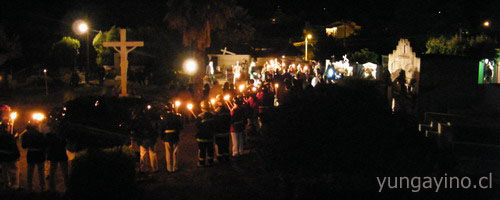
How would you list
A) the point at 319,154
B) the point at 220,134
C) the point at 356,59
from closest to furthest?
the point at 319,154, the point at 220,134, the point at 356,59

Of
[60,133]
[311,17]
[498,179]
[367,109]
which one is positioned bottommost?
[498,179]

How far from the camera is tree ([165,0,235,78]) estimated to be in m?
28.2

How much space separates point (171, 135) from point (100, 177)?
125 inches

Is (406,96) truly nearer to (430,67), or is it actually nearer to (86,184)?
(430,67)

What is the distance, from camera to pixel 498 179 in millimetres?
8914

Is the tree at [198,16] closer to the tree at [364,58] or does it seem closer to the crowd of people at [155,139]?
the tree at [364,58]

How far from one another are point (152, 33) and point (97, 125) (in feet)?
94.7

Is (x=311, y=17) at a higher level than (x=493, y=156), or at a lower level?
higher

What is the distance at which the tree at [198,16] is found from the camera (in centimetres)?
2819

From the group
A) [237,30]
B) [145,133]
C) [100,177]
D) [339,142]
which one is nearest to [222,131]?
[145,133]

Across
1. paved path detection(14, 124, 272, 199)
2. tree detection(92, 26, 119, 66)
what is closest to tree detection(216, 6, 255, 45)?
tree detection(92, 26, 119, 66)

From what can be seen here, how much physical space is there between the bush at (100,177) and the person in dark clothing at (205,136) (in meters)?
3.00

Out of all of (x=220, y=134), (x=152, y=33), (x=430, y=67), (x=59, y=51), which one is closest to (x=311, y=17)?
(x=152, y=33)

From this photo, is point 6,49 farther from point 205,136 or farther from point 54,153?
point 205,136
